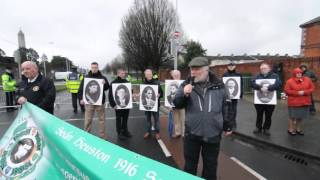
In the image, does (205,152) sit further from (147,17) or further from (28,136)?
(147,17)

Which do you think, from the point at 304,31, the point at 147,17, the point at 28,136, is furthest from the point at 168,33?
the point at 28,136

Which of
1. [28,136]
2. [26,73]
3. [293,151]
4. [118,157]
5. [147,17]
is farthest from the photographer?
[147,17]

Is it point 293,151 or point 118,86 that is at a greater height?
point 118,86

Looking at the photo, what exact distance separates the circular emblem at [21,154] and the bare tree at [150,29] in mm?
28312

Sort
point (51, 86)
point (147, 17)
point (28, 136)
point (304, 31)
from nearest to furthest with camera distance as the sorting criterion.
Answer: point (28, 136) < point (51, 86) < point (147, 17) < point (304, 31)

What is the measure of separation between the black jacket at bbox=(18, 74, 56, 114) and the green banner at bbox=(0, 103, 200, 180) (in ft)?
4.58

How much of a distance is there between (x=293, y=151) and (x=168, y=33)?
26.0m

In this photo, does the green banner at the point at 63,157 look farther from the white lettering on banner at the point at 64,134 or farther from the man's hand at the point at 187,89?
the man's hand at the point at 187,89

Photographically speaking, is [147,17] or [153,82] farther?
[147,17]

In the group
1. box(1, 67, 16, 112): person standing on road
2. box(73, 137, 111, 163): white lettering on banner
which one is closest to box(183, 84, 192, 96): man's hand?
box(73, 137, 111, 163): white lettering on banner

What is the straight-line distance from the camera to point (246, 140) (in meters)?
7.18

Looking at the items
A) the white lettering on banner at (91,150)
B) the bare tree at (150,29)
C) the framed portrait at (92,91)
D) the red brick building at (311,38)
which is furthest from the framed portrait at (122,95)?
the red brick building at (311,38)

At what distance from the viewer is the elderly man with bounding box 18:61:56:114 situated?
455 cm

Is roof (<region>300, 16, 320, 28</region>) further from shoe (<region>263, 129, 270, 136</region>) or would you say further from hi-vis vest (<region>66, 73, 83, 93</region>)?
hi-vis vest (<region>66, 73, 83, 93</region>)
